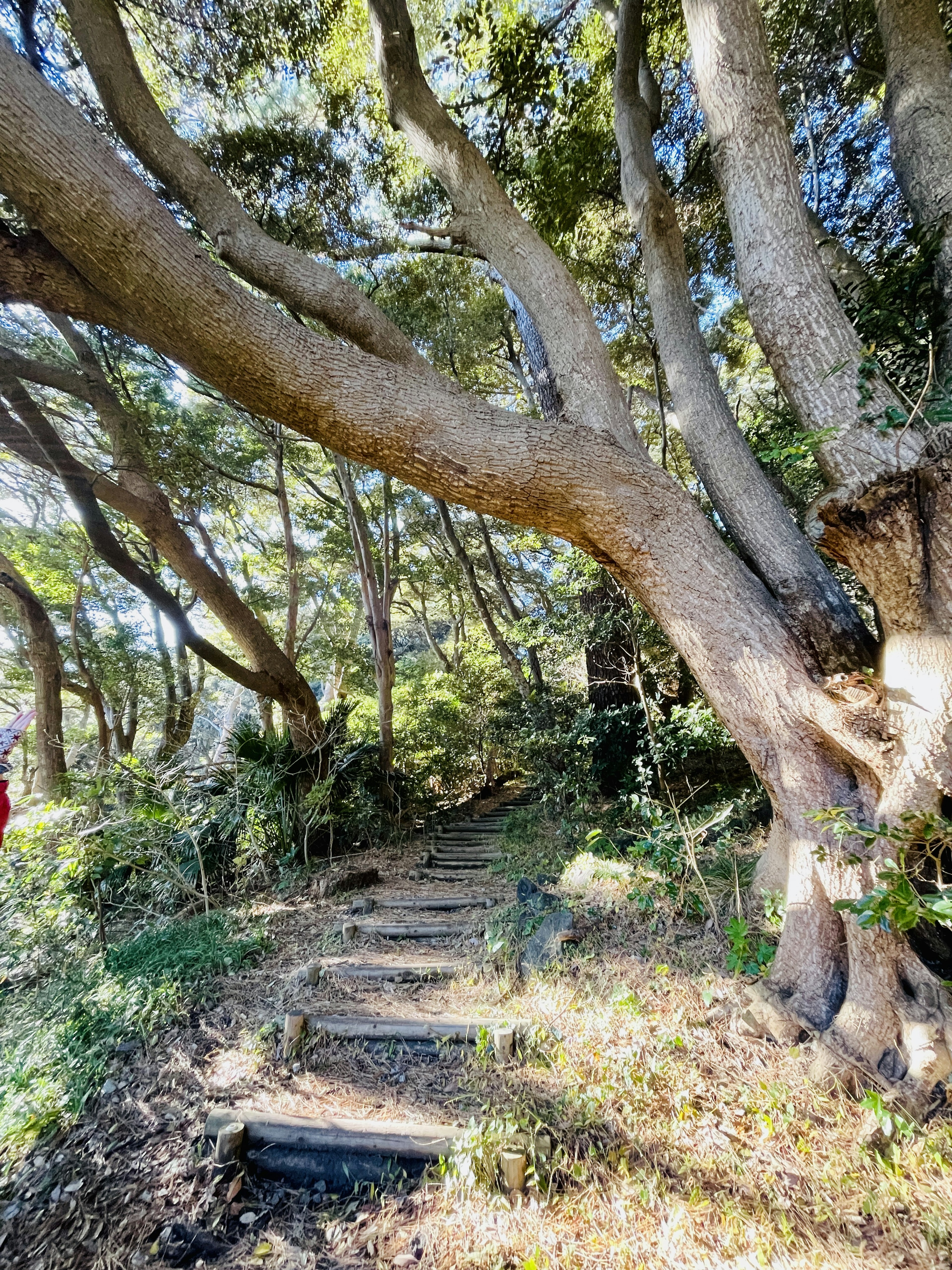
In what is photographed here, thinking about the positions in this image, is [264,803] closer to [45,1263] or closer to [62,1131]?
[62,1131]

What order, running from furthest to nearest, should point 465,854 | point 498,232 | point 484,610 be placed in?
point 484,610 < point 465,854 < point 498,232

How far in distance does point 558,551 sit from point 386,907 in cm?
458

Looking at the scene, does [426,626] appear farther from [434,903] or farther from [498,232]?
[498,232]

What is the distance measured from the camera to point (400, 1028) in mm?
2432

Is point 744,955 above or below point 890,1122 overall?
above

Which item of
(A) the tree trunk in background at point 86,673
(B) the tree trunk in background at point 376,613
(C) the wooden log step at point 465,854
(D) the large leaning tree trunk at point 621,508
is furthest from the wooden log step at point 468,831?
(A) the tree trunk in background at point 86,673

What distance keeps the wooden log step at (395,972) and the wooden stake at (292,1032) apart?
Result: 52cm

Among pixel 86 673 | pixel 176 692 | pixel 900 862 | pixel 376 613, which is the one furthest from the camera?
pixel 176 692

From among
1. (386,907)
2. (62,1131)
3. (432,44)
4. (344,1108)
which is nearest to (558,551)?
(386,907)

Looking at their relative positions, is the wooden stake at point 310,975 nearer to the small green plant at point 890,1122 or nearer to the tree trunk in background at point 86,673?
the small green plant at point 890,1122

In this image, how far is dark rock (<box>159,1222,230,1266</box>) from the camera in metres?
1.60

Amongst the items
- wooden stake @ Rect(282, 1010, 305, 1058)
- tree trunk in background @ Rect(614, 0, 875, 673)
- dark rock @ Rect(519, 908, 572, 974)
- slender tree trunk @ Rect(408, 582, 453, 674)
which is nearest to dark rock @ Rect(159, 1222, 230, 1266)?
wooden stake @ Rect(282, 1010, 305, 1058)

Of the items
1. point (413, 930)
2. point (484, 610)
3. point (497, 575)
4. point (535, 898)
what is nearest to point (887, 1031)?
point (535, 898)

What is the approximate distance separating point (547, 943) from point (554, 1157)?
49.7 inches
